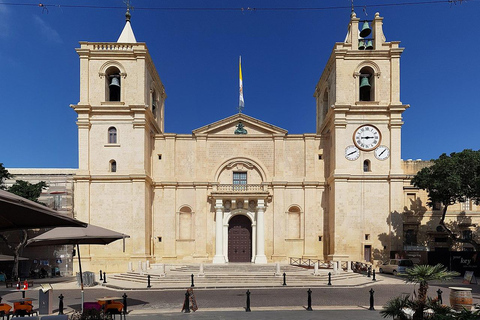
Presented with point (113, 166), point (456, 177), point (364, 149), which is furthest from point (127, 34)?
point (456, 177)

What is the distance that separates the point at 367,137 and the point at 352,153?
177 centimetres

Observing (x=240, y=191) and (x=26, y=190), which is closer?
(x=240, y=191)

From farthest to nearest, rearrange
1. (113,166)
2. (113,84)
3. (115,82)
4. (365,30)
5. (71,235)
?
1. (365,30)
2. (115,82)
3. (113,84)
4. (113,166)
5. (71,235)

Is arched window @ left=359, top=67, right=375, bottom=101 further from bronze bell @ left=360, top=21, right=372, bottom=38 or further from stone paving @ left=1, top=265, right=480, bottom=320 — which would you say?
stone paving @ left=1, top=265, right=480, bottom=320

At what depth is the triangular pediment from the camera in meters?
34.1

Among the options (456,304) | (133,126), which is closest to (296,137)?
(133,126)

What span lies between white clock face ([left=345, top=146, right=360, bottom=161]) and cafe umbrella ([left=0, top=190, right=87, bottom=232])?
26669mm

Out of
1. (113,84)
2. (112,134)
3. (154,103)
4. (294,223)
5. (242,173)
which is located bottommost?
(294,223)

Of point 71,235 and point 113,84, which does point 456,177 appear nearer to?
point 71,235

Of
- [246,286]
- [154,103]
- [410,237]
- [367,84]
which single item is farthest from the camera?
[154,103]

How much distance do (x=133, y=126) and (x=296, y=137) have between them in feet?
44.5

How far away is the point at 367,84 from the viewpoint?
3219cm

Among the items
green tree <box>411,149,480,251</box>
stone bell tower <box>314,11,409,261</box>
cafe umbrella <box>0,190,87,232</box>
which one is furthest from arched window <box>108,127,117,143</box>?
cafe umbrella <box>0,190,87,232</box>

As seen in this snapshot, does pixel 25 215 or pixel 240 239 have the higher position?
pixel 25 215
